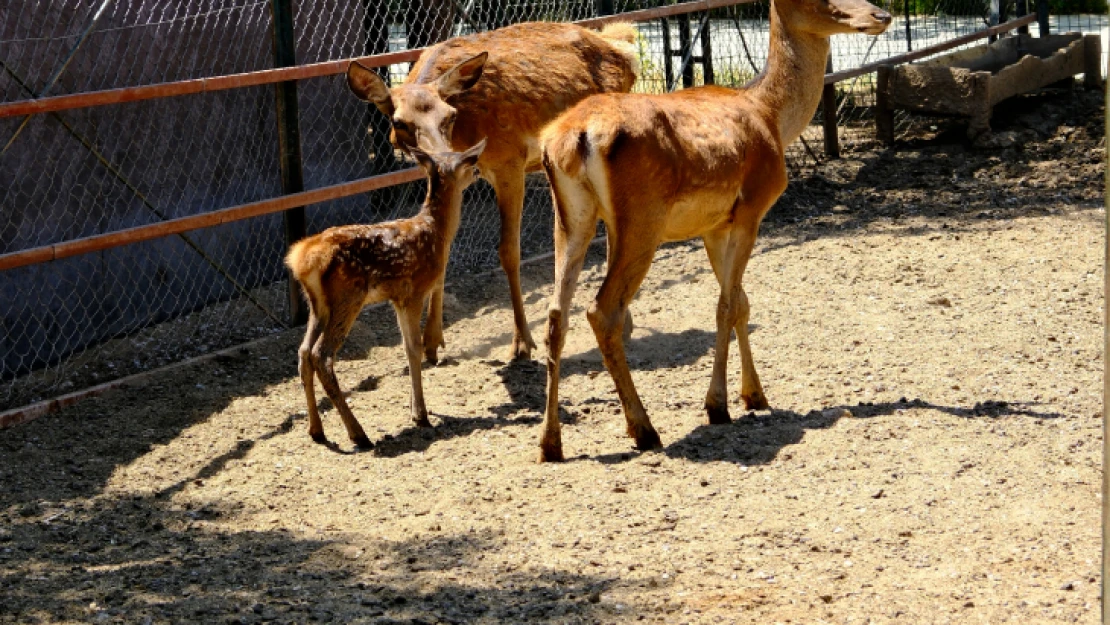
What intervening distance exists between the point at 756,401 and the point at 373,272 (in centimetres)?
193

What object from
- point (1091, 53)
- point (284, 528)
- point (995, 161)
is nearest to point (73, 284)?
point (284, 528)

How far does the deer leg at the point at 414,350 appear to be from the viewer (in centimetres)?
673

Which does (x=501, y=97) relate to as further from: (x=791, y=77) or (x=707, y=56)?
(x=707, y=56)

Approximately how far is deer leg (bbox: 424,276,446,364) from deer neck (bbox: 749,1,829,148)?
2.08m

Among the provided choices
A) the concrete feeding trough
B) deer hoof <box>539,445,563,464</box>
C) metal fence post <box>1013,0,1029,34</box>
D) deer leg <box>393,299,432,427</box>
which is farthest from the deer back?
metal fence post <box>1013,0,1029,34</box>

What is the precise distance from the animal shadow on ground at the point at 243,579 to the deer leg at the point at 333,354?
0.87m

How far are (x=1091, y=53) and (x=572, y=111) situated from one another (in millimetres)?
9067

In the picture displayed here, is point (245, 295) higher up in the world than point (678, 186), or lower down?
lower down

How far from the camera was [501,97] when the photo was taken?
25.8ft

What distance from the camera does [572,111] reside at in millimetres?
6184

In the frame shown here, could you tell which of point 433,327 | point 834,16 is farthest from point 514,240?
point 834,16

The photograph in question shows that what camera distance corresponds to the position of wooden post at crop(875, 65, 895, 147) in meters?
12.4

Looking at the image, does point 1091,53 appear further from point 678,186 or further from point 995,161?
point 678,186

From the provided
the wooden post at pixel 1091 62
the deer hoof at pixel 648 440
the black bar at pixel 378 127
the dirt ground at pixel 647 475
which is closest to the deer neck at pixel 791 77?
the dirt ground at pixel 647 475
